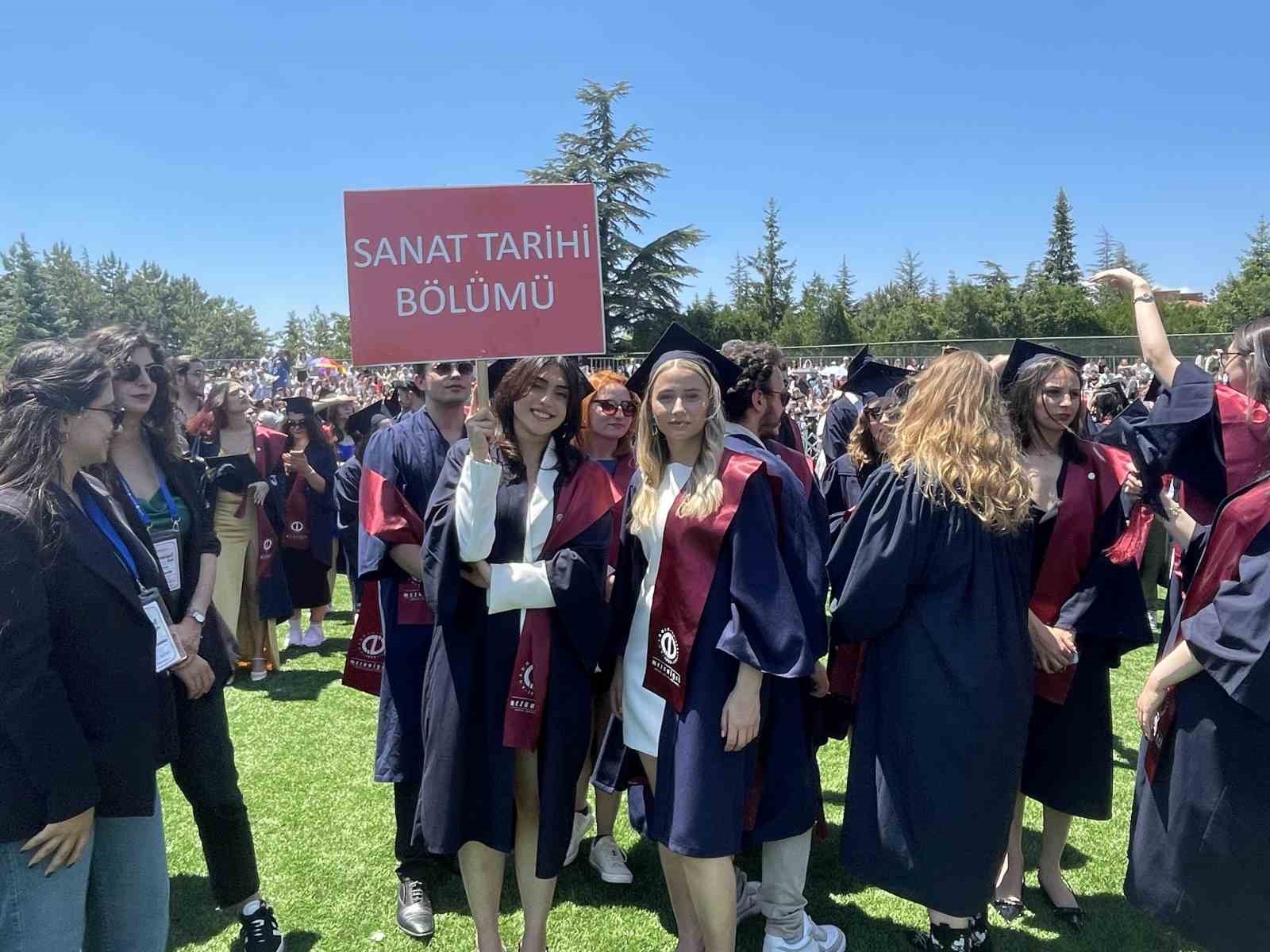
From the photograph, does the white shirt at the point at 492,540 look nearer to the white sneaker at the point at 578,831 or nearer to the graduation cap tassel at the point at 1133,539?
the white sneaker at the point at 578,831

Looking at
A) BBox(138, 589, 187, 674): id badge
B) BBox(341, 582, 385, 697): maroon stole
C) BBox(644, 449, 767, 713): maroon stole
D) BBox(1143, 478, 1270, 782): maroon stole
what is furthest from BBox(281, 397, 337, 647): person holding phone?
BBox(1143, 478, 1270, 782): maroon stole

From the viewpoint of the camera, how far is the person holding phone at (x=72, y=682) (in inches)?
75.0

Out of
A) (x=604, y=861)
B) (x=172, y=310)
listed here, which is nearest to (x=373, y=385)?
(x=604, y=861)

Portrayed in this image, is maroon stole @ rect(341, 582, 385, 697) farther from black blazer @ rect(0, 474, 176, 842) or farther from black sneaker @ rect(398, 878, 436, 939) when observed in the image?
black blazer @ rect(0, 474, 176, 842)

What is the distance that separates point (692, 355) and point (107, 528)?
1.77 m

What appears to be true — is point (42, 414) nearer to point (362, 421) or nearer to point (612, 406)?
point (612, 406)

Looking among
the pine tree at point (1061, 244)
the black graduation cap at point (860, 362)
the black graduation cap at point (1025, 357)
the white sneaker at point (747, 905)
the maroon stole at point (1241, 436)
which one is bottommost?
the white sneaker at point (747, 905)

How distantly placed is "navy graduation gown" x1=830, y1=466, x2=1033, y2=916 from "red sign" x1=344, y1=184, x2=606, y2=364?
1219 mm

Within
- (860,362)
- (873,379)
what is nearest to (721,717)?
(873,379)

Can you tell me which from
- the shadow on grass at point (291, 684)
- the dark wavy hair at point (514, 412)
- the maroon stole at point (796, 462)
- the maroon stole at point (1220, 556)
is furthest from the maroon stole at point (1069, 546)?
the shadow on grass at point (291, 684)

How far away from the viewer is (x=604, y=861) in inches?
147

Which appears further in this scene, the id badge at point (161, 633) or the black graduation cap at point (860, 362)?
the black graduation cap at point (860, 362)

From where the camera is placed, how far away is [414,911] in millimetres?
3363

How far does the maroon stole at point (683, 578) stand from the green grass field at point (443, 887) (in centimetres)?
134
